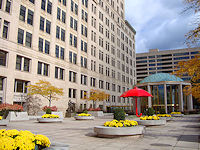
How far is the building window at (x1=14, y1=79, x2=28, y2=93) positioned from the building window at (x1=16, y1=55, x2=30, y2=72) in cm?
215

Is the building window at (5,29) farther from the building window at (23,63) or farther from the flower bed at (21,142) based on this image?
the flower bed at (21,142)

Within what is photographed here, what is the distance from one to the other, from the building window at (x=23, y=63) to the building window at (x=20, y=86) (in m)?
2.15

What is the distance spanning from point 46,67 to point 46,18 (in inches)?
379

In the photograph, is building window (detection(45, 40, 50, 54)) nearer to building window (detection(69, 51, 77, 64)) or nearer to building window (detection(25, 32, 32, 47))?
building window (detection(25, 32, 32, 47))

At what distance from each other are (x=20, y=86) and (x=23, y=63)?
385 centimetres

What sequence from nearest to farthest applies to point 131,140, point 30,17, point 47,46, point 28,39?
point 131,140, point 28,39, point 30,17, point 47,46

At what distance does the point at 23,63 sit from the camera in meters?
31.9

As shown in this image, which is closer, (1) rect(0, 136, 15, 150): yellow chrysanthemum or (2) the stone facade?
(1) rect(0, 136, 15, 150): yellow chrysanthemum

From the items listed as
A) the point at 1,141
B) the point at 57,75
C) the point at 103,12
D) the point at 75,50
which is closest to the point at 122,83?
the point at 103,12

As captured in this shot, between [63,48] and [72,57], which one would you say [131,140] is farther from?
[72,57]

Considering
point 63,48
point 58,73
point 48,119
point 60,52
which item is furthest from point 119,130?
point 63,48

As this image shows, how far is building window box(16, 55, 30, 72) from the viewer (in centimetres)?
3122

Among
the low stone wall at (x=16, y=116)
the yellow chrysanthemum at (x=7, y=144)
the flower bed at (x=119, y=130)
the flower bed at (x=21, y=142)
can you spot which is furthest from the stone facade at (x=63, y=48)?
the yellow chrysanthemum at (x=7, y=144)

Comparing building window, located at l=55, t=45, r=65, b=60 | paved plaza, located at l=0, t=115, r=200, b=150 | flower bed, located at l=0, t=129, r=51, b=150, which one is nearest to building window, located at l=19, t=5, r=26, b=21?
building window, located at l=55, t=45, r=65, b=60
